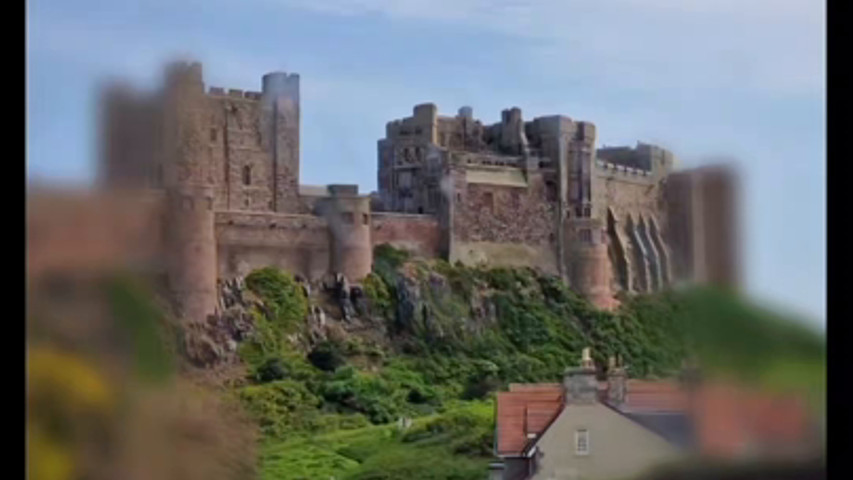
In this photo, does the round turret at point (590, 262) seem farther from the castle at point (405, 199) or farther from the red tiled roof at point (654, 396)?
the red tiled roof at point (654, 396)

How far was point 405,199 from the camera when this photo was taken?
6.16 feet

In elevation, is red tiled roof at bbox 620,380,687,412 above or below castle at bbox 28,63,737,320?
below

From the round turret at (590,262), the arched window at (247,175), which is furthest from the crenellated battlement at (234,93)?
the round turret at (590,262)

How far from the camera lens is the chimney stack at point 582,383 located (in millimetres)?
1820

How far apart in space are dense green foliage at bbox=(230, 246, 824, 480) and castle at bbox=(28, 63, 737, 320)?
1.6 inches

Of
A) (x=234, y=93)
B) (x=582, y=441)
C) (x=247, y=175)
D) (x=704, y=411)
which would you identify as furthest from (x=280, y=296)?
(x=704, y=411)

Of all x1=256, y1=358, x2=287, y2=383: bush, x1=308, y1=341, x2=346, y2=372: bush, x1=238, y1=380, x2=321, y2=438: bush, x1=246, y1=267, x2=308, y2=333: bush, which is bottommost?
x1=238, y1=380, x2=321, y2=438: bush

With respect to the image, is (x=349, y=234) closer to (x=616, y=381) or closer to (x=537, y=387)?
(x=537, y=387)

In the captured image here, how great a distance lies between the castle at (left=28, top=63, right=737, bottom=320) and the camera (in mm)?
1688

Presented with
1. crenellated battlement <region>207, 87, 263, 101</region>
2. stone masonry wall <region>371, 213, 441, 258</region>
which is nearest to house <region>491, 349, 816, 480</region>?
Answer: stone masonry wall <region>371, 213, 441, 258</region>

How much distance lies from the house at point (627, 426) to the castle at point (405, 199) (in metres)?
0.17

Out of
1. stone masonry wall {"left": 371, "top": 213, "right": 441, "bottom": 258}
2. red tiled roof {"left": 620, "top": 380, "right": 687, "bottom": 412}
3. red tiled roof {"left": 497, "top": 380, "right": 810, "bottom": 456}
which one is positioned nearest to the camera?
red tiled roof {"left": 497, "top": 380, "right": 810, "bottom": 456}

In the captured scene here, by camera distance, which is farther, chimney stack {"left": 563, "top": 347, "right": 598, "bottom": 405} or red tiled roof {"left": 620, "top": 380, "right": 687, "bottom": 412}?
chimney stack {"left": 563, "top": 347, "right": 598, "bottom": 405}

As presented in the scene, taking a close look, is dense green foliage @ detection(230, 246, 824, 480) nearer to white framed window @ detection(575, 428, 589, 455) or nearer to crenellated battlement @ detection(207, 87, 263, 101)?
white framed window @ detection(575, 428, 589, 455)
